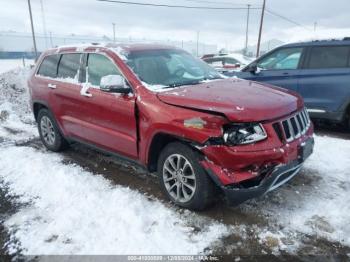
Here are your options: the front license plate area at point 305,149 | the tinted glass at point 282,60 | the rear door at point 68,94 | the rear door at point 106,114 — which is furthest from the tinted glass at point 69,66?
the tinted glass at point 282,60

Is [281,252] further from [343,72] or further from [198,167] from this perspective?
[343,72]

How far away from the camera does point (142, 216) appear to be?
366 centimetres

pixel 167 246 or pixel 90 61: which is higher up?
pixel 90 61

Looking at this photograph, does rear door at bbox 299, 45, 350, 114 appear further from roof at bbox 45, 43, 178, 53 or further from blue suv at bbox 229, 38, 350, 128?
roof at bbox 45, 43, 178, 53

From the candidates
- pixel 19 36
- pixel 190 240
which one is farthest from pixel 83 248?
pixel 19 36

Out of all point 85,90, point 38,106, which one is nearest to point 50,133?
point 38,106

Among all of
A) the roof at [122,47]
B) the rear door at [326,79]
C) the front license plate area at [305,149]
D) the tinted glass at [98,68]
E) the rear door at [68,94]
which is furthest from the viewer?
the rear door at [326,79]

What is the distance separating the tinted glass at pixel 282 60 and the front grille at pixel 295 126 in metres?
3.22

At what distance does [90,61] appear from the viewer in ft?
15.8

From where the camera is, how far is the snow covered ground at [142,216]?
126 inches

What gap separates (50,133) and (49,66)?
1.15 metres

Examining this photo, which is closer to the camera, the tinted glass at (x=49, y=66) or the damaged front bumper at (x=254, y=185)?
the damaged front bumper at (x=254, y=185)

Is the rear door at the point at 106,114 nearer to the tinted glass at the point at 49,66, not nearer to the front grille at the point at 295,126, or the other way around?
the tinted glass at the point at 49,66

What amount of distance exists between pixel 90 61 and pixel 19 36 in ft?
193
